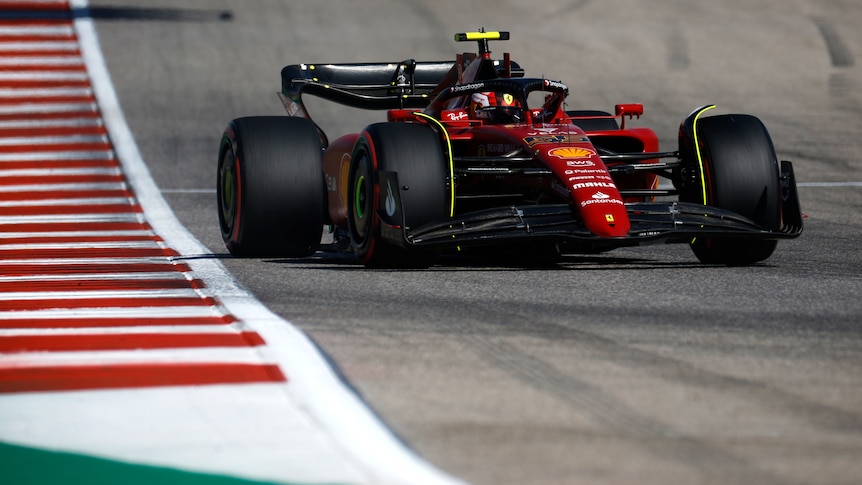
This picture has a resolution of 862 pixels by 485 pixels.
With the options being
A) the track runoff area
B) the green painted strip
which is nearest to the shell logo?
the track runoff area

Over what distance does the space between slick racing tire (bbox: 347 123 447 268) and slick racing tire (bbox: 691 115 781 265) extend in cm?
182

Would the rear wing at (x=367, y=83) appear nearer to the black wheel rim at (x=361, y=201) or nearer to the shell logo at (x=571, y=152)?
the black wheel rim at (x=361, y=201)

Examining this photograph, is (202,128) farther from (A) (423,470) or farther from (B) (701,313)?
(A) (423,470)

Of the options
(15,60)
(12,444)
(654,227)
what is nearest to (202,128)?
(15,60)

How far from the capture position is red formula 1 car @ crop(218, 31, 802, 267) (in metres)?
8.75

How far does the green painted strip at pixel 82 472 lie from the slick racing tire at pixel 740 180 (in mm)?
5892

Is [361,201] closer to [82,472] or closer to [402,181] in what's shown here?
[402,181]

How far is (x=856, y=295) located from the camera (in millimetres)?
7762

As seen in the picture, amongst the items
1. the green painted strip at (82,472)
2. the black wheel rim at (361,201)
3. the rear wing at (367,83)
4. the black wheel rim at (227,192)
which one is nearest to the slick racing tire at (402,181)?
the black wheel rim at (361,201)

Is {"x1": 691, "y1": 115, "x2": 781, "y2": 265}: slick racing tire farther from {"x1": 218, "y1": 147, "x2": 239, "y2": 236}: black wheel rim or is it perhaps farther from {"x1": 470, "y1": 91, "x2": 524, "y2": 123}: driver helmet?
{"x1": 218, "y1": 147, "x2": 239, "y2": 236}: black wheel rim

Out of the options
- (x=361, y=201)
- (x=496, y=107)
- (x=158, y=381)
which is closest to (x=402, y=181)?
(x=361, y=201)

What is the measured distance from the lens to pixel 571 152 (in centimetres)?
906

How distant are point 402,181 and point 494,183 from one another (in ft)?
3.59

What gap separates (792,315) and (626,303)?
35.0 inches
